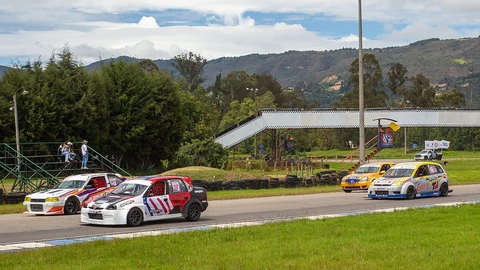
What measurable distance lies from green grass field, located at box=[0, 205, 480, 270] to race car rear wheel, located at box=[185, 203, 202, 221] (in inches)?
164

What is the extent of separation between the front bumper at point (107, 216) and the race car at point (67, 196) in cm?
371

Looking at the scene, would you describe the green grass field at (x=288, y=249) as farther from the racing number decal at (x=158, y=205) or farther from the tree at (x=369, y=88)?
the tree at (x=369, y=88)

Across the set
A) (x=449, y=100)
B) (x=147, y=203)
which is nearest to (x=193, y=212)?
(x=147, y=203)

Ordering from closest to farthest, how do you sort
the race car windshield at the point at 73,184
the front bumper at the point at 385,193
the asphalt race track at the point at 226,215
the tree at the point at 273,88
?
1. the asphalt race track at the point at 226,215
2. the race car windshield at the point at 73,184
3. the front bumper at the point at 385,193
4. the tree at the point at 273,88

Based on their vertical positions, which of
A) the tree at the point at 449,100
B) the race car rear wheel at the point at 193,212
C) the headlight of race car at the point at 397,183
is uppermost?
the tree at the point at 449,100

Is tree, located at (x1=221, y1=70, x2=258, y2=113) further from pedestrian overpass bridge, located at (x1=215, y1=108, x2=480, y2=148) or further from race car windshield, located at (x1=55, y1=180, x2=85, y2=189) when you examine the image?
race car windshield, located at (x1=55, y1=180, x2=85, y2=189)

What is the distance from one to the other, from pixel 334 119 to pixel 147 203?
51.0 metres

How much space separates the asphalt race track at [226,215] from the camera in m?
→ 18.6

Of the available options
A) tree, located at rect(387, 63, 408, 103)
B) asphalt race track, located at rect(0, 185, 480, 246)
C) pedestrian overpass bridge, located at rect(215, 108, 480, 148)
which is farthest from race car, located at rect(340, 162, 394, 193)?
tree, located at rect(387, 63, 408, 103)

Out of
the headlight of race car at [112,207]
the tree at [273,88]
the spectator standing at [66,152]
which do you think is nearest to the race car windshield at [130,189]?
the headlight of race car at [112,207]

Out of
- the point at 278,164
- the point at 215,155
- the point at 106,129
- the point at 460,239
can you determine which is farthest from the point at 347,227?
the point at 278,164

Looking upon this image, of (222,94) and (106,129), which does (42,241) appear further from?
(222,94)

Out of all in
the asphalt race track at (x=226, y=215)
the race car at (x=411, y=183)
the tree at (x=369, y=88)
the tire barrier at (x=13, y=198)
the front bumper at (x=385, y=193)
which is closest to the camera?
the asphalt race track at (x=226, y=215)

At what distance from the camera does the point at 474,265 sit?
37.1 ft
